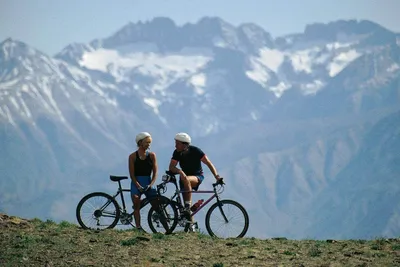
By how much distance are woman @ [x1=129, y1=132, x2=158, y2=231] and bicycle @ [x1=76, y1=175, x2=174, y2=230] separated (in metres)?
0.22

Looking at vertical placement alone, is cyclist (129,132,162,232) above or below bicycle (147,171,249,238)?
above

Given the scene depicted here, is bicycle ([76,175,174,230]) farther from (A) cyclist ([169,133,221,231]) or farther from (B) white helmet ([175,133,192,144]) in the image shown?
(B) white helmet ([175,133,192,144])

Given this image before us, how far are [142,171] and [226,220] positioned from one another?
3.05 m

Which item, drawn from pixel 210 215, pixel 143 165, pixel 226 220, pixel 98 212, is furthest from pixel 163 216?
pixel 98 212

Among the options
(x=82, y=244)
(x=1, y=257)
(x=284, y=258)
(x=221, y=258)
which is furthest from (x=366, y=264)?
(x=1, y=257)

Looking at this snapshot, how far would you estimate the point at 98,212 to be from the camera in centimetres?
2527

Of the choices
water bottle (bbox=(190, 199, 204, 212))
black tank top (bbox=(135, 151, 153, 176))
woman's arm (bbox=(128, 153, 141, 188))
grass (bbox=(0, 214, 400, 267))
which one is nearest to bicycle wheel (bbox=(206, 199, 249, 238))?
water bottle (bbox=(190, 199, 204, 212))

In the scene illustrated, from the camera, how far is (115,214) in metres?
25.2

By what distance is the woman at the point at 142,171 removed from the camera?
24906 mm

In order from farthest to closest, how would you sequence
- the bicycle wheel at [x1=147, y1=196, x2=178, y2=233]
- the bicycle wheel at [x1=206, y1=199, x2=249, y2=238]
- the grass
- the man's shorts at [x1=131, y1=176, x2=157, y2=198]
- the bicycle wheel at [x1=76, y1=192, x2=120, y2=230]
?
the bicycle wheel at [x1=76, y1=192, x2=120, y2=230] → the man's shorts at [x1=131, y1=176, x2=157, y2=198] → the bicycle wheel at [x1=147, y1=196, x2=178, y2=233] → the bicycle wheel at [x1=206, y1=199, x2=249, y2=238] → the grass

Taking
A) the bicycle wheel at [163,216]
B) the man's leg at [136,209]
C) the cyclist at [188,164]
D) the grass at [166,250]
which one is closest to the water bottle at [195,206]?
the cyclist at [188,164]

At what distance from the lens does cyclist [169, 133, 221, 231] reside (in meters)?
24.8

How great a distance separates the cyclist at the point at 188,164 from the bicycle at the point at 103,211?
4.16 feet

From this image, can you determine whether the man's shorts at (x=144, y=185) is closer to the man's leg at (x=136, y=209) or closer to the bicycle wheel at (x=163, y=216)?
the man's leg at (x=136, y=209)
